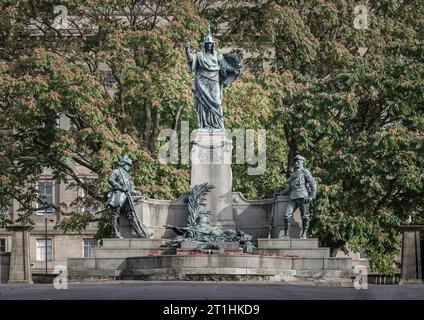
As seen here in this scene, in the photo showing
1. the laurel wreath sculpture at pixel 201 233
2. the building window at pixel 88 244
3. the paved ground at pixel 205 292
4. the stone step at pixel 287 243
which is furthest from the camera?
the building window at pixel 88 244

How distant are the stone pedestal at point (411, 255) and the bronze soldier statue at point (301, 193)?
4.59m

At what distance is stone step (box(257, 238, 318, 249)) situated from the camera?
39.3 metres

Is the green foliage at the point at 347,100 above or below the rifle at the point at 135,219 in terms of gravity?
above

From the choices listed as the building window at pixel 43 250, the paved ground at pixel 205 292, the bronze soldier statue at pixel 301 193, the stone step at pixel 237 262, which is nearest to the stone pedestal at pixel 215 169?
the bronze soldier statue at pixel 301 193

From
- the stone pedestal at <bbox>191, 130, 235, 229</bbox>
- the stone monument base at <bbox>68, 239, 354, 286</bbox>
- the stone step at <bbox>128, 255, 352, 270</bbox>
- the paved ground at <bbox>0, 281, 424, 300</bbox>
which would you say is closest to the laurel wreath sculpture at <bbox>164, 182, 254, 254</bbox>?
the stone pedestal at <bbox>191, 130, 235, 229</bbox>

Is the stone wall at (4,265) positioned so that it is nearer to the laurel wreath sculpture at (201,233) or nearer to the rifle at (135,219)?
the rifle at (135,219)

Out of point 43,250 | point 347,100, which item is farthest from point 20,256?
point 43,250

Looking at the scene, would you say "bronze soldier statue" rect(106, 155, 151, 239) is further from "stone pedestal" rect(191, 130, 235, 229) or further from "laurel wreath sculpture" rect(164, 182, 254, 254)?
"stone pedestal" rect(191, 130, 235, 229)

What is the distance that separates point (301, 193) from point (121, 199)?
17.9ft

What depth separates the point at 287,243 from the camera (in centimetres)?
3938

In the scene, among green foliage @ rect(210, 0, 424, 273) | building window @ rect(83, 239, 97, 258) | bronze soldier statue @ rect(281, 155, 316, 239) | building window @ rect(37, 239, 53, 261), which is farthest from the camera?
building window @ rect(83, 239, 97, 258)

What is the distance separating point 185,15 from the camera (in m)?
49.9

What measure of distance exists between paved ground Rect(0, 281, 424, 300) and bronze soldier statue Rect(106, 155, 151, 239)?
6.29m

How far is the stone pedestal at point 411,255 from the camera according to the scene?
42.6m
